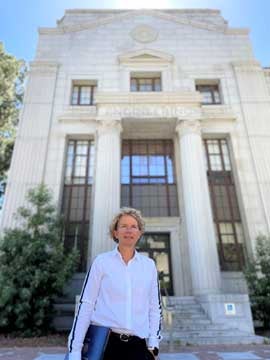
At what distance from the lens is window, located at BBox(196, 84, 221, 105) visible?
18078mm

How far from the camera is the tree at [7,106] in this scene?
18.9m

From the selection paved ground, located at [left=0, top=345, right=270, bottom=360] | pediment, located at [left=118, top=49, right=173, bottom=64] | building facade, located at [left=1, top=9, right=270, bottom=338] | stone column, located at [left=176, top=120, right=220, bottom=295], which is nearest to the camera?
paved ground, located at [left=0, top=345, right=270, bottom=360]

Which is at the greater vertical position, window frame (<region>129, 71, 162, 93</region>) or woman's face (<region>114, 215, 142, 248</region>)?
window frame (<region>129, 71, 162, 93</region>)

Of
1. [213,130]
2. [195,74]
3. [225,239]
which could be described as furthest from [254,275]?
[195,74]

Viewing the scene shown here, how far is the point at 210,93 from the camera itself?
60.4 feet

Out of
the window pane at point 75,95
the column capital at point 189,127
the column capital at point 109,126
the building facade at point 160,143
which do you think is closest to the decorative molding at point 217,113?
the building facade at point 160,143

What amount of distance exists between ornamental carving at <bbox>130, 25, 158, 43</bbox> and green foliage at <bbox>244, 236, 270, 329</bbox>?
1630cm

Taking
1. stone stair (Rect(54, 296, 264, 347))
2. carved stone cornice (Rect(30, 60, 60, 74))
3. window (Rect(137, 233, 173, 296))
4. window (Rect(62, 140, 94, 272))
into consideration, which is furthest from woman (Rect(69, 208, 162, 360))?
carved stone cornice (Rect(30, 60, 60, 74))

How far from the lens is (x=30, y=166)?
1477 centimetres

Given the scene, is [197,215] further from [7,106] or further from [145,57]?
[7,106]

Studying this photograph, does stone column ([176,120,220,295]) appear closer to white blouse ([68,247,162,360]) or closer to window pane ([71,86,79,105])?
window pane ([71,86,79,105])

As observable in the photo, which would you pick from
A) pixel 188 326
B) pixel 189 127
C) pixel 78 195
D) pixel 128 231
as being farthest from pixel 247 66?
pixel 128 231

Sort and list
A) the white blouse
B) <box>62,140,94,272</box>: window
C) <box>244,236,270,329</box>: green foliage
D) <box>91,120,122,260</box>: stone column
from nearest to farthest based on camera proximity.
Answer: the white blouse
<box>244,236,270,329</box>: green foliage
<box>91,120,122,260</box>: stone column
<box>62,140,94,272</box>: window

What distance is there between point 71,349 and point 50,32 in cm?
2265
